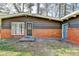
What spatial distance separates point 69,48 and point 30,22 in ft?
2.70

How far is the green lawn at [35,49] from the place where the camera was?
3.72 metres

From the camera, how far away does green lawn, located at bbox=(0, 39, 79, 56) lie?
372 centimetres

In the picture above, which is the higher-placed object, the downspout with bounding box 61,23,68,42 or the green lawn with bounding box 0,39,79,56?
the downspout with bounding box 61,23,68,42

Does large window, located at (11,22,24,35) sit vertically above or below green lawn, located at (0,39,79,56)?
above

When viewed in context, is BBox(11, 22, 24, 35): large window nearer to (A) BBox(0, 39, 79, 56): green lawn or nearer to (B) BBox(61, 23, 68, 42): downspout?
(A) BBox(0, 39, 79, 56): green lawn

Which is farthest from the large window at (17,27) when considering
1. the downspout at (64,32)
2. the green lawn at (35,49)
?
the downspout at (64,32)

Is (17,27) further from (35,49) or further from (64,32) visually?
(64,32)

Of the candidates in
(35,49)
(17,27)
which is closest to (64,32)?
(35,49)

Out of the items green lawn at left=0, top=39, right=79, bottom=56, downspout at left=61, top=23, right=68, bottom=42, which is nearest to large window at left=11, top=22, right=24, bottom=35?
green lawn at left=0, top=39, right=79, bottom=56

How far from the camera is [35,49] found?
3771mm

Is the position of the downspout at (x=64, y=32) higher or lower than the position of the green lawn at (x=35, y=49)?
higher

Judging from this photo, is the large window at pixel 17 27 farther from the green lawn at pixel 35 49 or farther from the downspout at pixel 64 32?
the downspout at pixel 64 32

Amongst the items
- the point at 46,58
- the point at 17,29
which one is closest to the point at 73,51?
the point at 46,58

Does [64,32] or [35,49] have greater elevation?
[64,32]
